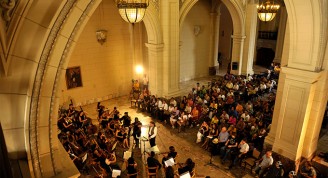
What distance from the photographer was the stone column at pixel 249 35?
16570 mm

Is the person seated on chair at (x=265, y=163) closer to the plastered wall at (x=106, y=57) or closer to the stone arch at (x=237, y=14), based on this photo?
the plastered wall at (x=106, y=57)

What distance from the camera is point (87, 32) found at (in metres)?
13.1

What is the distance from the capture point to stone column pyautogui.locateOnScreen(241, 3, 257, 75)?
16570mm

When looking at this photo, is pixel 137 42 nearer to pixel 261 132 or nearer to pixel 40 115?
pixel 261 132

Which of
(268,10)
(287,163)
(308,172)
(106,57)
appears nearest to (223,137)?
(287,163)

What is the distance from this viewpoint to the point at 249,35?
17.0m

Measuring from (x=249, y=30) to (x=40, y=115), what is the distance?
1636cm

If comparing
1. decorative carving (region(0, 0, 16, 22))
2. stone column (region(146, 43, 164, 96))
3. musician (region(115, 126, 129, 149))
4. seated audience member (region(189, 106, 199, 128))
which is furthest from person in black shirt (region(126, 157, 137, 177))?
stone column (region(146, 43, 164, 96))

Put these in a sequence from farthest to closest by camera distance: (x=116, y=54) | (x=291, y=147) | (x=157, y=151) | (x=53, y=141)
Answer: (x=116, y=54)
(x=157, y=151)
(x=291, y=147)
(x=53, y=141)

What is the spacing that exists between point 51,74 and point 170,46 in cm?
1028

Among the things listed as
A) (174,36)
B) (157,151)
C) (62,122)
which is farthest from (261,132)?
(62,122)

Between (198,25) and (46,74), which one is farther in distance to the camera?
(198,25)

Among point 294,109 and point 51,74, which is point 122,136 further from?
point 51,74

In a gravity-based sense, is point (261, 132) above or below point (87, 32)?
below
